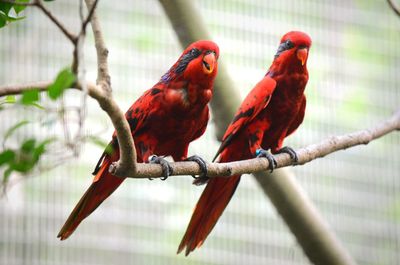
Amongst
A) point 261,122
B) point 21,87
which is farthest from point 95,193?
point 21,87

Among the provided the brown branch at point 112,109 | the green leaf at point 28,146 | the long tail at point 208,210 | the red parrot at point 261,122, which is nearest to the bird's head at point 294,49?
the red parrot at point 261,122

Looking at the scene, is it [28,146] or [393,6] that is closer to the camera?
[28,146]

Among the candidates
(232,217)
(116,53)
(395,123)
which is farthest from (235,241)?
(395,123)

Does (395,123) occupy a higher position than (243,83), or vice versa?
(395,123)

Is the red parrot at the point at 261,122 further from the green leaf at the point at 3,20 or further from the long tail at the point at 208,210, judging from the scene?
the green leaf at the point at 3,20

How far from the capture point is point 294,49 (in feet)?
6.38

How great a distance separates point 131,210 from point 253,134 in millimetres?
1277

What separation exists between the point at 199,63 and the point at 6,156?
0.87 m

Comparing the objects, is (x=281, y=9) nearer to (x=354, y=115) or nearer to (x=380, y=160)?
(x=354, y=115)

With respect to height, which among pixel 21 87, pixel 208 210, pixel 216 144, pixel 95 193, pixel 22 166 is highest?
pixel 21 87

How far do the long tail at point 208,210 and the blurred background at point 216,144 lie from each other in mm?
884

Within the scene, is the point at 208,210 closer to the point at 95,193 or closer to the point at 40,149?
the point at 95,193

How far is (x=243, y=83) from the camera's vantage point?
11.0 ft

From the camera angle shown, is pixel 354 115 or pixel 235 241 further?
pixel 354 115
